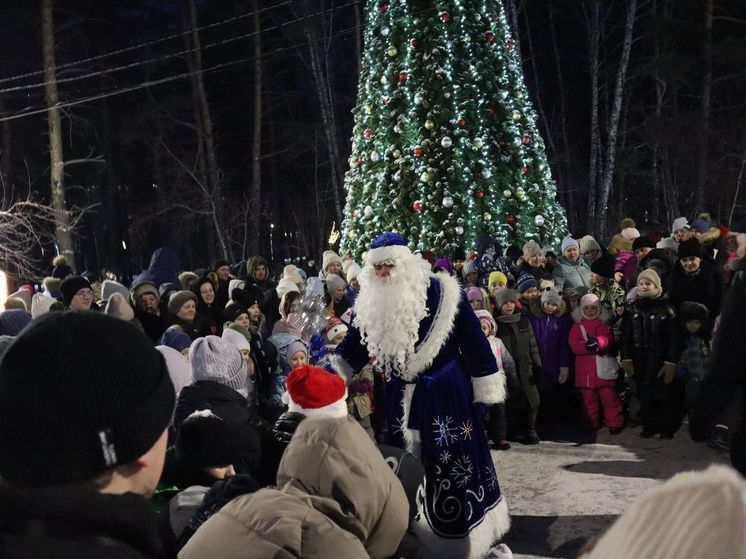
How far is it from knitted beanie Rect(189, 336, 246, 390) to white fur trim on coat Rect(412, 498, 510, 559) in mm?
1643

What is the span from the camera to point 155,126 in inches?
1072

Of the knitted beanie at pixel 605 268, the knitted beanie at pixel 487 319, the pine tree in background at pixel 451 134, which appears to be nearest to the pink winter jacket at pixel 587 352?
the knitted beanie at pixel 487 319

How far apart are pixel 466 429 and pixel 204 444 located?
2201mm

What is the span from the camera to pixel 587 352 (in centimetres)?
717

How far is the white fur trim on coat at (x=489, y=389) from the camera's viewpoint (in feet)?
15.2

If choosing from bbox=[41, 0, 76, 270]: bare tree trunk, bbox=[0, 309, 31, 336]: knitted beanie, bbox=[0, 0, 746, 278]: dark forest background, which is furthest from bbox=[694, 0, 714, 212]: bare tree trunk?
bbox=[0, 309, 31, 336]: knitted beanie

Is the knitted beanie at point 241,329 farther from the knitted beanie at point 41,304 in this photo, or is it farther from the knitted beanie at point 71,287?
the knitted beanie at point 41,304

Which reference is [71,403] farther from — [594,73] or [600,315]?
[594,73]

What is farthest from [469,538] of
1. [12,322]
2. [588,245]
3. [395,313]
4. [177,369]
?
[588,245]

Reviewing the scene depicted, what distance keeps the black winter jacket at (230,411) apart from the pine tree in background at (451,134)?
9.24 meters

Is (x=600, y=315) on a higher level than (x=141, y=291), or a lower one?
lower

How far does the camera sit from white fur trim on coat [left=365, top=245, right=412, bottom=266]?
16.0ft

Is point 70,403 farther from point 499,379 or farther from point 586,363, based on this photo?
point 586,363

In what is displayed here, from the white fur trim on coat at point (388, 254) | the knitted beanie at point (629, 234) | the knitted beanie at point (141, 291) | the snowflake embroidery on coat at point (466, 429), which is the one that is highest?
the white fur trim on coat at point (388, 254)
